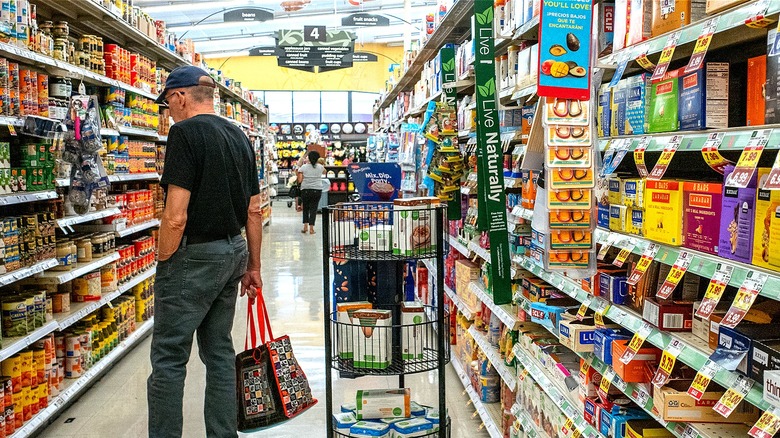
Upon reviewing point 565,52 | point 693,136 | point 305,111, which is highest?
point 305,111

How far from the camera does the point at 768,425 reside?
1541 mm

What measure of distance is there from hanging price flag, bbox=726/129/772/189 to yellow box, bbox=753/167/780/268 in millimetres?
49

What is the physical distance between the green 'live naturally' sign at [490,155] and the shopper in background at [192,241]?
112cm

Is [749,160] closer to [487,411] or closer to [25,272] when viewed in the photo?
[487,411]

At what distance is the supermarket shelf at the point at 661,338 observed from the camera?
1.65m

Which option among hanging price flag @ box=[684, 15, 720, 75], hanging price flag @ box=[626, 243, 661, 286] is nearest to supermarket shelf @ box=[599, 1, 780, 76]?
hanging price flag @ box=[684, 15, 720, 75]

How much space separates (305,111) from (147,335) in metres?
21.6

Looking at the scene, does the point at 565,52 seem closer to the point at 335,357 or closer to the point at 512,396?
the point at 335,357

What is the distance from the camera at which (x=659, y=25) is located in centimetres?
216

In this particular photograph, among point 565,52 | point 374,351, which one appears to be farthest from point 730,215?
point 374,351

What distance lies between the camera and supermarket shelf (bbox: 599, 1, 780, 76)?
5.54 feet

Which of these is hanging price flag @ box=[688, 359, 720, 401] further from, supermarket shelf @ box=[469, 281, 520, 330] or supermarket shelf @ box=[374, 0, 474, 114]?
supermarket shelf @ box=[374, 0, 474, 114]

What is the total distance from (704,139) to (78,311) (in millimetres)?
3783

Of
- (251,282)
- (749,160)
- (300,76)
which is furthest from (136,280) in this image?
(300,76)
